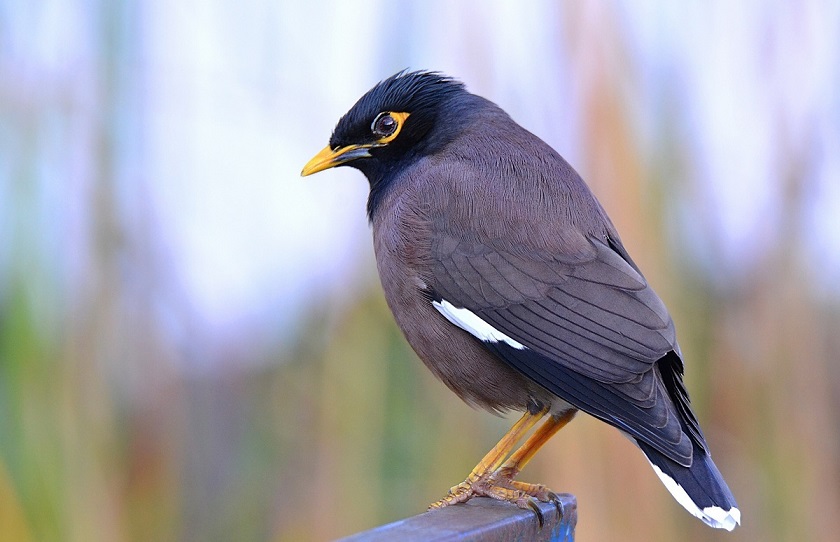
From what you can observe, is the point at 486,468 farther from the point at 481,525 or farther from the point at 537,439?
the point at 481,525

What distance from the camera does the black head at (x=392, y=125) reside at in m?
2.94

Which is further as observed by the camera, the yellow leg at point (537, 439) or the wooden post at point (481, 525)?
the yellow leg at point (537, 439)

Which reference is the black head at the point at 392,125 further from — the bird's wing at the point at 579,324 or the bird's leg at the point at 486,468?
the bird's leg at the point at 486,468

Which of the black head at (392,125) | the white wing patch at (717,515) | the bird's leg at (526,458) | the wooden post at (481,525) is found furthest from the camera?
the black head at (392,125)

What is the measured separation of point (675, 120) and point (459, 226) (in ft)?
2.92

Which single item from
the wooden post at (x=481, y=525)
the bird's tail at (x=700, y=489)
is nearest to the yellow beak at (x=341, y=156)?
the wooden post at (x=481, y=525)

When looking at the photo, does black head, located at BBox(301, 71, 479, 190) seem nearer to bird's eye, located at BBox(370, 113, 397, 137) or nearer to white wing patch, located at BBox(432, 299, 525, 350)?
bird's eye, located at BBox(370, 113, 397, 137)

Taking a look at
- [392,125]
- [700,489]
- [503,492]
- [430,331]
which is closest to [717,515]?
[700,489]

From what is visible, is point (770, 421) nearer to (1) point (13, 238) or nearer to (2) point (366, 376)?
(2) point (366, 376)

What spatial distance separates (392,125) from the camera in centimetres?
296

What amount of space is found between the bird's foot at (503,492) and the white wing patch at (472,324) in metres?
0.28

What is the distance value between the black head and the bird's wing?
16.4 inches

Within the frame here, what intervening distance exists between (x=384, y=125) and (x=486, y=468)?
92cm

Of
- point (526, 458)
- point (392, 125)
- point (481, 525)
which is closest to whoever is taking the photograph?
point (481, 525)
